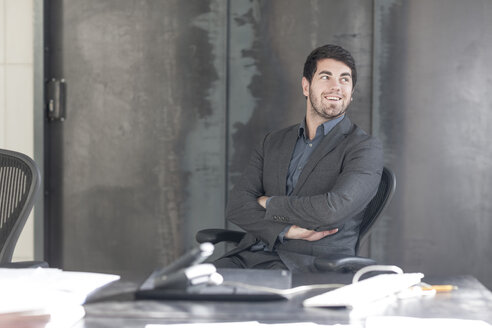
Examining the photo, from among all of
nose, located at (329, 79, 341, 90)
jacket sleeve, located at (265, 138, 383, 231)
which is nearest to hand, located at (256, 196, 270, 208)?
jacket sleeve, located at (265, 138, 383, 231)

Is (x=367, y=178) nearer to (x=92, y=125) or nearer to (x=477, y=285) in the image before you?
(x=477, y=285)

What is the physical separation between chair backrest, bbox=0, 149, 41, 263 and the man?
0.81m

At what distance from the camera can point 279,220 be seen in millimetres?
2611

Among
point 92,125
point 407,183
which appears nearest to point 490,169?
point 407,183

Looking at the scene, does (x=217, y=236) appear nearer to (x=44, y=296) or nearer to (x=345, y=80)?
(x=345, y=80)

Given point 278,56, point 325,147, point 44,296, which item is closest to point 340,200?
point 325,147

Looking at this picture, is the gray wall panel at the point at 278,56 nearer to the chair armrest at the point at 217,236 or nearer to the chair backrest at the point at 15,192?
the chair armrest at the point at 217,236

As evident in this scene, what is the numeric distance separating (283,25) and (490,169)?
1517 millimetres

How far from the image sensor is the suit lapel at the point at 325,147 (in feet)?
8.86

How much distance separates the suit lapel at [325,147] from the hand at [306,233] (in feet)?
0.56

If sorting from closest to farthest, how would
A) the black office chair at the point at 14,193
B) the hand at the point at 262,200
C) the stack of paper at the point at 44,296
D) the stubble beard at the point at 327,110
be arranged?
the stack of paper at the point at 44,296
the black office chair at the point at 14,193
the hand at the point at 262,200
the stubble beard at the point at 327,110

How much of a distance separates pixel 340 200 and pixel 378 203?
24 centimetres

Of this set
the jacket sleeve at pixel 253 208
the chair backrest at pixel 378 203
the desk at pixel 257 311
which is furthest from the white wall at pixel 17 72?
the desk at pixel 257 311

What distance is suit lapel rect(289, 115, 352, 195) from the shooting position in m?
2.70
